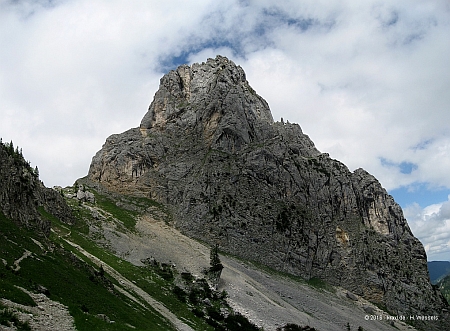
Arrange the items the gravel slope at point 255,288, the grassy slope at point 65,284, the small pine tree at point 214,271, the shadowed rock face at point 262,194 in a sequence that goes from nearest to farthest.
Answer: the grassy slope at point 65,284 < the gravel slope at point 255,288 < the small pine tree at point 214,271 < the shadowed rock face at point 262,194

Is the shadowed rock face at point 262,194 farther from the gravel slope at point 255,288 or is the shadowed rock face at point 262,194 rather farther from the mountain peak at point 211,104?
the gravel slope at point 255,288

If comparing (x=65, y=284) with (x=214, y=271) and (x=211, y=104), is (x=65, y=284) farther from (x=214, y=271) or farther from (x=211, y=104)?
(x=211, y=104)

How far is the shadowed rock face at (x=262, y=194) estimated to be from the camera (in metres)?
124

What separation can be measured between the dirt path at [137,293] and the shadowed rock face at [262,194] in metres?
49.3

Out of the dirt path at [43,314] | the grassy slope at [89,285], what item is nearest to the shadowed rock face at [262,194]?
the grassy slope at [89,285]

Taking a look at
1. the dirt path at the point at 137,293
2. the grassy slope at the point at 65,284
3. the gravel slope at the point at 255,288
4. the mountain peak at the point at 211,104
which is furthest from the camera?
the mountain peak at the point at 211,104

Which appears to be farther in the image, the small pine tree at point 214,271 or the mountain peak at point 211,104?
the mountain peak at point 211,104

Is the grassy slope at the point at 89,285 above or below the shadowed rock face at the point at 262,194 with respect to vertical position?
below

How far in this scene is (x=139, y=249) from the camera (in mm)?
87188

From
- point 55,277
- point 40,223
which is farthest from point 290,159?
point 55,277

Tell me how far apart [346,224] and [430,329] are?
40528mm

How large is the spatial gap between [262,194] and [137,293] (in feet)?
250

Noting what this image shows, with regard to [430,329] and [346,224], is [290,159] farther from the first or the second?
[430,329]

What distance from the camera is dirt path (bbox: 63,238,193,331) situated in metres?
54.5
